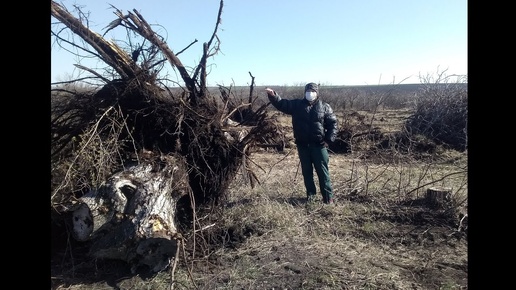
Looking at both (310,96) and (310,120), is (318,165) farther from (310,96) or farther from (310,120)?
(310,96)

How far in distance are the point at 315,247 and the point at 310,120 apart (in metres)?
2.30

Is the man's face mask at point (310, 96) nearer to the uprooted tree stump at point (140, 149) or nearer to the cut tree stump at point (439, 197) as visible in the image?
the uprooted tree stump at point (140, 149)

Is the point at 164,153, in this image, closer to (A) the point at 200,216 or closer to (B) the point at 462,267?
(A) the point at 200,216

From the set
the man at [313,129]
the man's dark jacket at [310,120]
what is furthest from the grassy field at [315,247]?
the man's dark jacket at [310,120]

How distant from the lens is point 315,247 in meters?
5.27

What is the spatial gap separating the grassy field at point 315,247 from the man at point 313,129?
563mm

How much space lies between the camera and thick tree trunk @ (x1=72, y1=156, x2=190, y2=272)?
4.52 m

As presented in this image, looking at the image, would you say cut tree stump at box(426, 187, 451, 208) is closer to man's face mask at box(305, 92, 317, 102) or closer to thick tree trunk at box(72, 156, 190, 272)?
man's face mask at box(305, 92, 317, 102)

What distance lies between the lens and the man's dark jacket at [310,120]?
6.79 metres

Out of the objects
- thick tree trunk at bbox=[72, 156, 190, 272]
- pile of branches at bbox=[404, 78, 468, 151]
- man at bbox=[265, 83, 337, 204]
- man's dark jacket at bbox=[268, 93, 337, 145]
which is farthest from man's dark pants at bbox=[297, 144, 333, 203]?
pile of branches at bbox=[404, 78, 468, 151]

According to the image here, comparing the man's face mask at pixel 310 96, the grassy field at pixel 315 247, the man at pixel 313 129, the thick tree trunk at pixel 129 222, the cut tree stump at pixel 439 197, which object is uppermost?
the man's face mask at pixel 310 96
